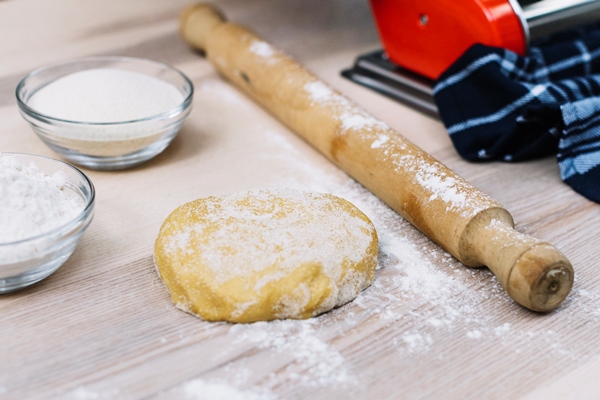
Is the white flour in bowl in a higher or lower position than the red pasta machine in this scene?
lower

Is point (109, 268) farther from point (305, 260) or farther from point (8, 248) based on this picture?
point (305, 260)

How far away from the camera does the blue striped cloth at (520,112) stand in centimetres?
98

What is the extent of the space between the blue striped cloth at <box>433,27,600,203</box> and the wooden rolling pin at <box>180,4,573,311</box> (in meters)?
0.16

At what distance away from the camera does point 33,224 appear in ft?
2.30

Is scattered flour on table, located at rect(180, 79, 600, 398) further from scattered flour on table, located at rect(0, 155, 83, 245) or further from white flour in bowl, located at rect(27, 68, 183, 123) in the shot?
white flour in bowl, located at rect(27, 68, 183, 123)

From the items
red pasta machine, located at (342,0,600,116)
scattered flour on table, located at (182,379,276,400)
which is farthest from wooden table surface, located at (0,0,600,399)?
red pasta machine, located at (342,0,600,116)

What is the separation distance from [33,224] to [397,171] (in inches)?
18.3

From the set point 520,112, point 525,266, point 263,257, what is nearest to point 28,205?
point 263,257

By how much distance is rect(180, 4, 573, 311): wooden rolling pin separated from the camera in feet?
2.30

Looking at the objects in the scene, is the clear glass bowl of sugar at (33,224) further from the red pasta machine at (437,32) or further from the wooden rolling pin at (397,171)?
the red pasta machine at (437,32)

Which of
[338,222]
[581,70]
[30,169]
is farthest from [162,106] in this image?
[581,70]

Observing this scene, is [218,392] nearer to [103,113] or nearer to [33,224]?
[33,224]

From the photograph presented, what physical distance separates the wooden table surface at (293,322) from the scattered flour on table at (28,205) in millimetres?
82

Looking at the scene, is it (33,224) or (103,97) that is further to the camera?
(103,97)
